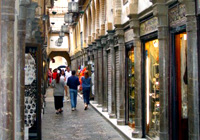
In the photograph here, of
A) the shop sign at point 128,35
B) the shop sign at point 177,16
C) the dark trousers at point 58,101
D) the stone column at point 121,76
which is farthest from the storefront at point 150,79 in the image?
the dark trousers at point 58,101

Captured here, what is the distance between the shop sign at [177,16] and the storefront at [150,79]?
1146mm

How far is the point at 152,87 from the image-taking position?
385 inches

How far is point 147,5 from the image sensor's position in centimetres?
951

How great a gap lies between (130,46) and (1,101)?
6.77m

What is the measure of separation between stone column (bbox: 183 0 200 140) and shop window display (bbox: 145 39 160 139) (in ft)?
8.37

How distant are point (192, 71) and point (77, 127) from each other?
6.76 m

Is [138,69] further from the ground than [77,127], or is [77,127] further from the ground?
[138,69]

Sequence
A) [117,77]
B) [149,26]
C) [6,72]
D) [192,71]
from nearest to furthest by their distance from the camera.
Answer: [6,72] → [192,71] → [149,26] → [117,77]

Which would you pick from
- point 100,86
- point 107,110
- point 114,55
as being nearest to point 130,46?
point 114,55

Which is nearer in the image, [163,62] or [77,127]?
[163,62]

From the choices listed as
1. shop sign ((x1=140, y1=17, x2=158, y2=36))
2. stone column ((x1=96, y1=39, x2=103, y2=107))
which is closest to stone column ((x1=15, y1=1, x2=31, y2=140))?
shop sign ((x1=140, y1=17, x2=158, y2=36))

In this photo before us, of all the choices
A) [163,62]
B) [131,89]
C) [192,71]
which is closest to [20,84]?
[163,62]

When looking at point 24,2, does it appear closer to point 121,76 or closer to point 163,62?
point 163,62

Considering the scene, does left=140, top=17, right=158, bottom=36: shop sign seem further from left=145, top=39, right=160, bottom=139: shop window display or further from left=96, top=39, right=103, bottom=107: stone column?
left=96, top=39, right=103, bottom=107: stone column
